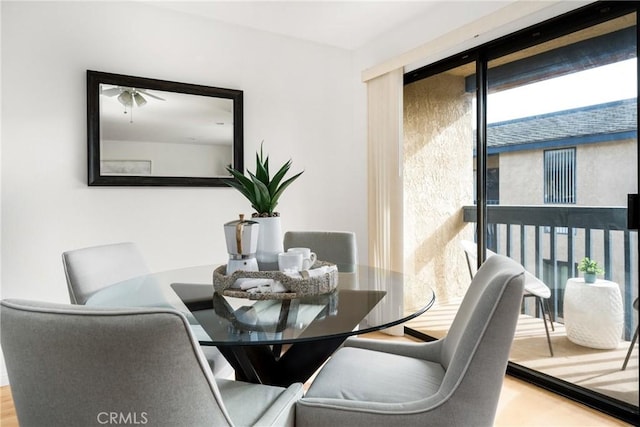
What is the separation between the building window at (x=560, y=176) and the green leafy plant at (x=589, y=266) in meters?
0.33

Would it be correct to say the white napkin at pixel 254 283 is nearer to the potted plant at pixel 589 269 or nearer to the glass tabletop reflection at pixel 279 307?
the glass tabletop reflection at pixel 279 307

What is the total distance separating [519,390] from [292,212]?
2066mm

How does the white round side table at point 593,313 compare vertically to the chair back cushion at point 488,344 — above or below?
below

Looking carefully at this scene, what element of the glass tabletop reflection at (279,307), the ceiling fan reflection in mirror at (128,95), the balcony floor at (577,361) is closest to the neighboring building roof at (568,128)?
the balcony floor at (577,361)

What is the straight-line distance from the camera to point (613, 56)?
6.73 feet

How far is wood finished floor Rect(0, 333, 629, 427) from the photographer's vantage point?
6.48ft

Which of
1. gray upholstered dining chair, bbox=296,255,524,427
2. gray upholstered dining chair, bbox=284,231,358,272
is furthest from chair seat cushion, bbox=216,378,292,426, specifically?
gray upholstered dining chair, bbox=284,231,358,272

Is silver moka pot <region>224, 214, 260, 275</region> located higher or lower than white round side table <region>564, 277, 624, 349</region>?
higher

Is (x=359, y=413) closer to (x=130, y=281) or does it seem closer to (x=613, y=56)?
(x=130, y=281)

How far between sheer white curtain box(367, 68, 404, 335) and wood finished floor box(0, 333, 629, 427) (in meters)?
1.18

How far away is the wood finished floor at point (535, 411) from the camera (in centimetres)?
197

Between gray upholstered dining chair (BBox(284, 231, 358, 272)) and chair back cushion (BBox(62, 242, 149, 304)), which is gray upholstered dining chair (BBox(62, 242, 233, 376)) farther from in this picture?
gray upholstered dining chair (BBox(284, 231, 358, 272))

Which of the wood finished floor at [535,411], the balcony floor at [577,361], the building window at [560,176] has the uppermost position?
the building window at [560,176]

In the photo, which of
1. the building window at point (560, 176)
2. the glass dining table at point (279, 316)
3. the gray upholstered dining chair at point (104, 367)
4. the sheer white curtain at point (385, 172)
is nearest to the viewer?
the gray upholstered dining chair at point (104, 367)
